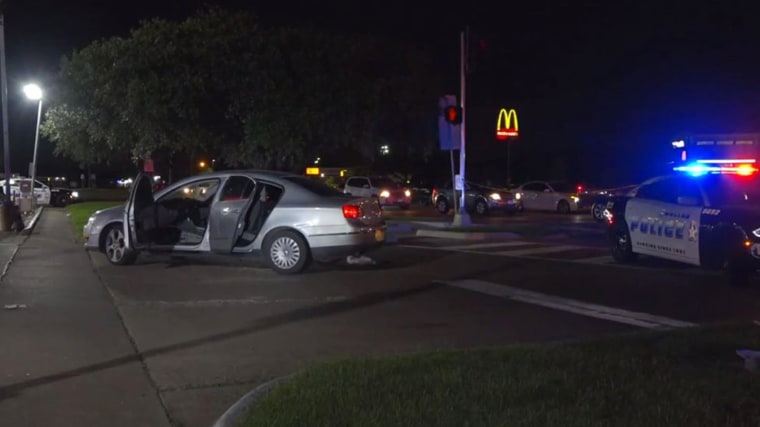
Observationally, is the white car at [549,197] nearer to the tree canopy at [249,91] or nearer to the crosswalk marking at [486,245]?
the tree canopy at [249,91]

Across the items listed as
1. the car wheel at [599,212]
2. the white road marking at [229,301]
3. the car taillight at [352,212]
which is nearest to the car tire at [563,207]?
the car wheel at [599,212]

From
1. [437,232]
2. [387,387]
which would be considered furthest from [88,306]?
[437,232]

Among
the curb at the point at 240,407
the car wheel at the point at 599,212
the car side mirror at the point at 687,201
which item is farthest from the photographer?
the car wheel at the point at 599,212

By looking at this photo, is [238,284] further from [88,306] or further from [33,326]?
[33,326]

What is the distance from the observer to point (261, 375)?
7.45m

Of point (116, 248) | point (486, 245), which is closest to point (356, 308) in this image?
point (116, 248)

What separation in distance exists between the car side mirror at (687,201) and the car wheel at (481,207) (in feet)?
64.0

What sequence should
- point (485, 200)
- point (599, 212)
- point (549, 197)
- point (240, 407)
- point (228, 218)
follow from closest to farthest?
point (240, 407) → point (228, 218) → point (599, 212) → point (485, 200) → point (549, 197)

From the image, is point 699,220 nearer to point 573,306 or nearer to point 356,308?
point 573,306

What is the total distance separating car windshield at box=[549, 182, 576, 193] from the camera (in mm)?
34969

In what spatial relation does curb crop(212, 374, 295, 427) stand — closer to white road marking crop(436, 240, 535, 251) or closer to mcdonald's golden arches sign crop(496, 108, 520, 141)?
white road marking crop(436, 240, 535, 251)

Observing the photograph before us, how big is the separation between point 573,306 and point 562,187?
2468cm

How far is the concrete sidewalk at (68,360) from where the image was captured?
641 centimetres

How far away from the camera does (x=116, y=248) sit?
15.0 meters
